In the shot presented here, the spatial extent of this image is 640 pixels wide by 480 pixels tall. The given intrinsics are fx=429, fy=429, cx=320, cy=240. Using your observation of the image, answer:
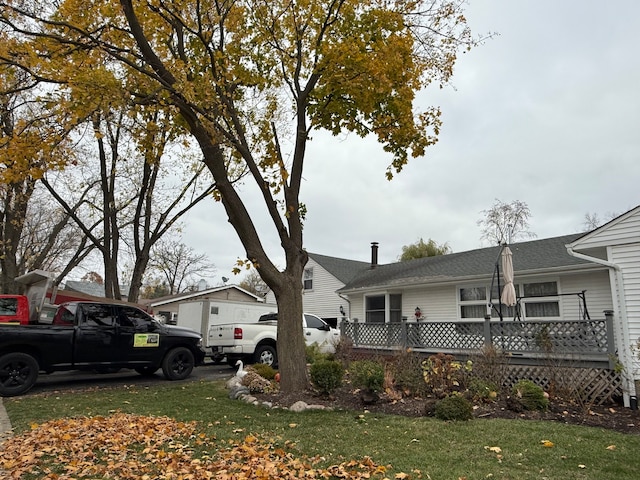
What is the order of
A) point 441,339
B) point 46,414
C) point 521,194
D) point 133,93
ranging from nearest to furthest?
point 46,414 → point 133,93 → point 441,339 → point 521,194

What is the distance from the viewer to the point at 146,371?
38.7 feet

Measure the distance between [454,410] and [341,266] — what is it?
57.6ft

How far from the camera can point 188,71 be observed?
854 centimetres

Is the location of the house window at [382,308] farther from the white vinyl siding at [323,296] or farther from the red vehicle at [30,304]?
the red vehicle at [30,304]

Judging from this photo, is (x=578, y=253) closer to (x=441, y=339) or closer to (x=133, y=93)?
(x=441, y=339)

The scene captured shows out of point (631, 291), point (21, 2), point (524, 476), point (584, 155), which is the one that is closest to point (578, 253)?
point (631, 291)

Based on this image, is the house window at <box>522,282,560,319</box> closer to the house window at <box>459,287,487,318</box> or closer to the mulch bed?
the house window at <box>459,287,487,318</box>

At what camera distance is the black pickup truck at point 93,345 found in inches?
350

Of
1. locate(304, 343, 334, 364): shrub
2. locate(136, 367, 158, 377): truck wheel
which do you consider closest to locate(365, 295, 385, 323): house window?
locate(304, 343, 334, 364): shrub

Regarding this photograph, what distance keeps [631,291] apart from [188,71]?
9.82 meters

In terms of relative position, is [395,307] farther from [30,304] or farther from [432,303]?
[30,304]

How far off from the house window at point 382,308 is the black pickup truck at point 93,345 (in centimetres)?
843

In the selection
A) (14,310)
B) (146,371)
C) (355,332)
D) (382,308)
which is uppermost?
(382,308)

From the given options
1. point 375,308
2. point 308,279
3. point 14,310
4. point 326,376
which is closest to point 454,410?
point 326,376
